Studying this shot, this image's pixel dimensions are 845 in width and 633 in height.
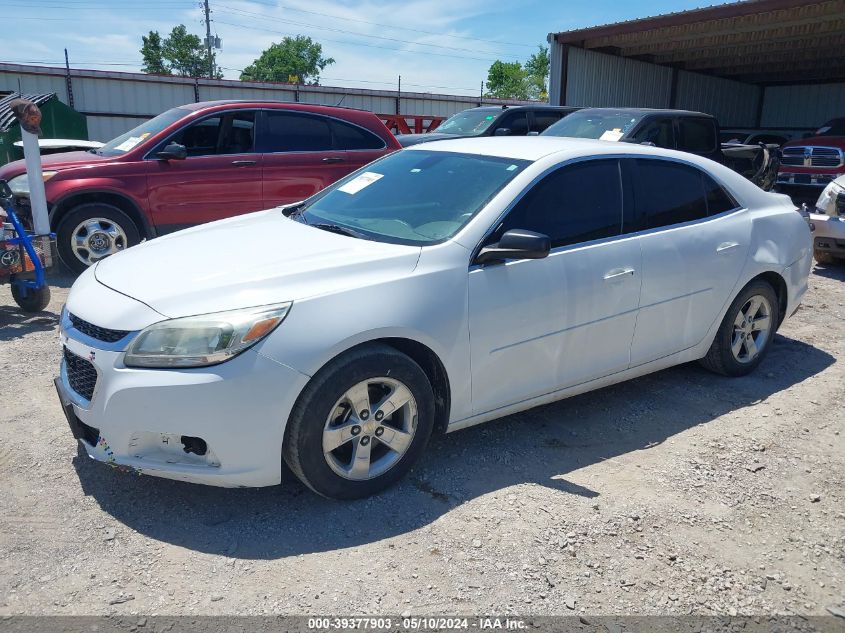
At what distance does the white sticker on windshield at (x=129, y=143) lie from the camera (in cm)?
747

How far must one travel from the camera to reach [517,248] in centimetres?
336

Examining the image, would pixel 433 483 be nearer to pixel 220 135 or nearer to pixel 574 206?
pixel 574 206

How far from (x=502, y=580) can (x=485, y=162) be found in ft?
7.35

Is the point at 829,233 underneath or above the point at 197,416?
above

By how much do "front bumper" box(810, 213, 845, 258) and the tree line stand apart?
6243 centimetres

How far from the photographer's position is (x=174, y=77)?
1917 centimetres

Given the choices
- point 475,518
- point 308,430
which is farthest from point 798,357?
point 308,430

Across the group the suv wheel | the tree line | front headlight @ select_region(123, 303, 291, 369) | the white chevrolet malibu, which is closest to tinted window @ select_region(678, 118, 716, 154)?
the white chevrolet malibu

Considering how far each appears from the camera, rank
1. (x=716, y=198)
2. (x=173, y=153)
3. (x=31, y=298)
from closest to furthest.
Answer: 1. (x=716, y=198)
2. (x=31, y=298)
3. (x=173, y=153)

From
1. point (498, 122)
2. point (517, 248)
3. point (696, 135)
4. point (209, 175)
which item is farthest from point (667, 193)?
point (498, 122)

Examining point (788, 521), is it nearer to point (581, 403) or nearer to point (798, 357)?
point (581, 403)

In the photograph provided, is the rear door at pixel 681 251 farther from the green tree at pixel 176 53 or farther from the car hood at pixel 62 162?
the green tree at pixel 176 53

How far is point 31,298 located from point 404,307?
4211 mm

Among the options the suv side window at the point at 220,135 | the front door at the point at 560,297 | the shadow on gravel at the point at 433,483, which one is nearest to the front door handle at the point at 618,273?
the front door at the point at 560,297
